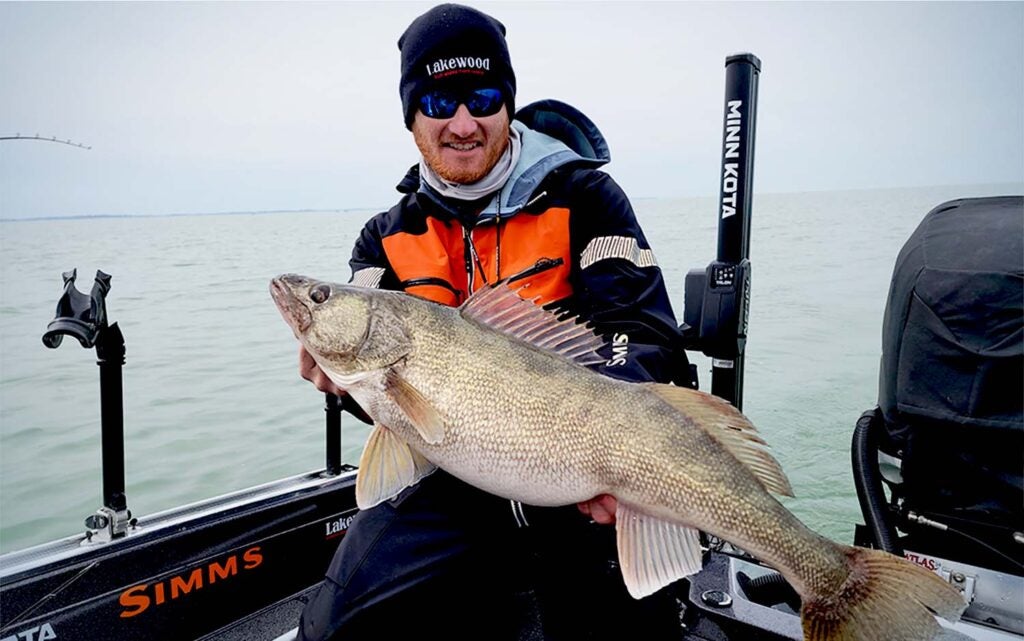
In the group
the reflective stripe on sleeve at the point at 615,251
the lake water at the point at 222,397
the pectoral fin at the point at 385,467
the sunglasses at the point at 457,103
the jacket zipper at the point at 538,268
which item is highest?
the sunglasses at the point at 457,103

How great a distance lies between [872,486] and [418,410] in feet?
5.14

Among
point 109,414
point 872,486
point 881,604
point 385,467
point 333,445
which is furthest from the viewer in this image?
point 333,445

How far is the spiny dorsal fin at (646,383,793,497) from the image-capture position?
1.89 m

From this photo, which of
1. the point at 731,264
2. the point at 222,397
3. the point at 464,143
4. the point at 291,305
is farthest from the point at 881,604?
the point at 222,397

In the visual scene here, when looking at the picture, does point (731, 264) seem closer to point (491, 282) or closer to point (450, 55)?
point (491, 282)

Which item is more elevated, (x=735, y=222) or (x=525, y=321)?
(x=735, y=222)

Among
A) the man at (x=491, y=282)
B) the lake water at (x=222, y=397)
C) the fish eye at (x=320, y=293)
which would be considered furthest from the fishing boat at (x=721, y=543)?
the lake water at (x=222, y=397)

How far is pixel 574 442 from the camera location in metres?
1.90

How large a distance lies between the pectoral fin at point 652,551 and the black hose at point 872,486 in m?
0.73

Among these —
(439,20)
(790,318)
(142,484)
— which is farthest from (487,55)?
(790,318)

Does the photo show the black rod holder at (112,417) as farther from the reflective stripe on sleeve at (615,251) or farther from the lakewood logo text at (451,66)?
the reflective stripe on sleeve at (615,251)

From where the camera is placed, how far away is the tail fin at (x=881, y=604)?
5.61 ft

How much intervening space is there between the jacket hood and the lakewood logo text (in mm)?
389

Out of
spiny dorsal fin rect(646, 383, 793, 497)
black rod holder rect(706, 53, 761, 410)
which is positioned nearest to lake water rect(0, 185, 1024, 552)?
black rod holder rect(706, 53, 761, 410)
